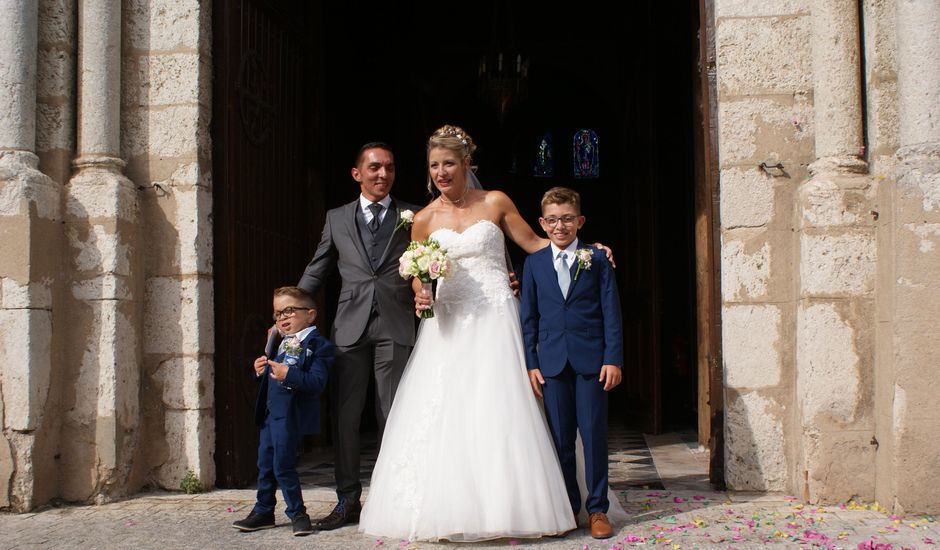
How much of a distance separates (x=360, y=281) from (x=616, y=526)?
1766 millimetres

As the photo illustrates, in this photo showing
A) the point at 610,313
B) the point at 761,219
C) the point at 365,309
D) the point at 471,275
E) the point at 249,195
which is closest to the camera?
the point at 610,313

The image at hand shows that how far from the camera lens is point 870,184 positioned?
4742 millimetres

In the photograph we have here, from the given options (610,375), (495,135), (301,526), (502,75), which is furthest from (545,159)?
(301,526)

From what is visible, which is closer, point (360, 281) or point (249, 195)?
point (360, 281)

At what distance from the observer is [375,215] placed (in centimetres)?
482

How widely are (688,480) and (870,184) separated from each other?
211 centimetres

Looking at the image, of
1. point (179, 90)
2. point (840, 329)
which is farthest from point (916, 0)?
point (179, 90)

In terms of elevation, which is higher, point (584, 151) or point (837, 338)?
point (584, 151)

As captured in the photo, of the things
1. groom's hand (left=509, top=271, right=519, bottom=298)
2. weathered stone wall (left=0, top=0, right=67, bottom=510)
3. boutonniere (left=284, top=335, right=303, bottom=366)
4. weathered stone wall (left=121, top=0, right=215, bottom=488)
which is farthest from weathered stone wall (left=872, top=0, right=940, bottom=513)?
weathered stone wall (left=0, top=0, right=67, bottom=510)

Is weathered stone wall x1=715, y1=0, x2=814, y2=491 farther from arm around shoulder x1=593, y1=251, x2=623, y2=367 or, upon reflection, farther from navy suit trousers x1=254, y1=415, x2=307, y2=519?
navy suit trousers x1=254, y1=415, x2=307, y2=519

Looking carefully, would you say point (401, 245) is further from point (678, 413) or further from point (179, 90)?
point (678, 413)

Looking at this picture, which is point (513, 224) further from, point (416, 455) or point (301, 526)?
point (301, 526)

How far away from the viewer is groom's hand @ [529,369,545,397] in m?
4.37

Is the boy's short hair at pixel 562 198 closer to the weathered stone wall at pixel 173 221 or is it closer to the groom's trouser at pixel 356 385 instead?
the groom's trouser at pixel 356 385
